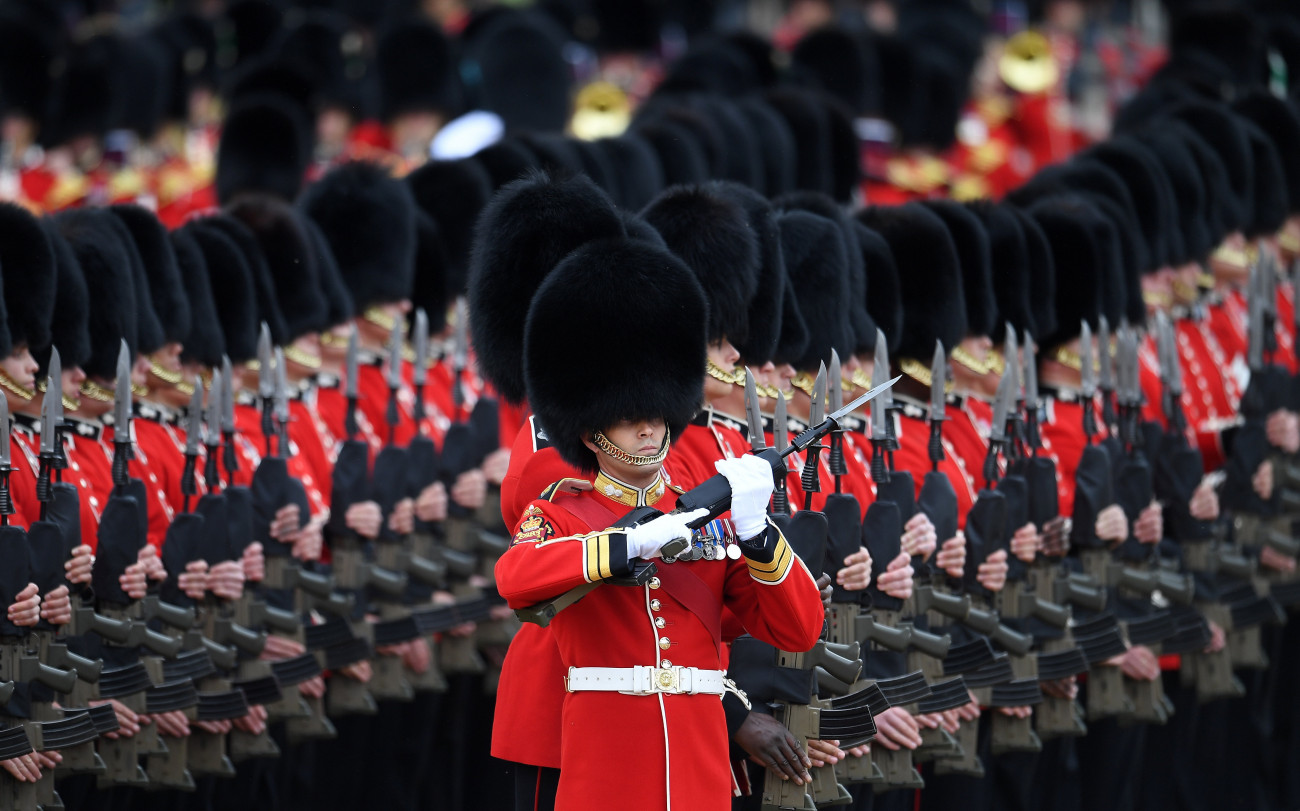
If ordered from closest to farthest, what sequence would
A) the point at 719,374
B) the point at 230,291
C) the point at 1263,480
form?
1. the point at 719,374
2. the point at 230,291
3. the point at 1263,480

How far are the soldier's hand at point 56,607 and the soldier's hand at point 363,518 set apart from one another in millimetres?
1400

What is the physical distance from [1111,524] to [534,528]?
2637mm

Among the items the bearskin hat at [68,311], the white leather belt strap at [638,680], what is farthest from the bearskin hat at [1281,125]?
the white leather belt strap at [638,680]

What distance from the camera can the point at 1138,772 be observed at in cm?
649

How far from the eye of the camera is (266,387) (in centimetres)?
605

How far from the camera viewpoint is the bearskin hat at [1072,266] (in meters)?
6.71

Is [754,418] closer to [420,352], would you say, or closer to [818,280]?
[818,280]

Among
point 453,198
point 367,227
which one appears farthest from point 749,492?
point 453,198

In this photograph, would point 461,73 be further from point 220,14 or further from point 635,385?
point 635,385

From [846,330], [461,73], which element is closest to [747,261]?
[846,330]

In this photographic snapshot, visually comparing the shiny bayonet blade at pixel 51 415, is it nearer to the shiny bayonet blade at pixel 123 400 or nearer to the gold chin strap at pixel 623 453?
the shiny bayonet blade at pixel 123 400

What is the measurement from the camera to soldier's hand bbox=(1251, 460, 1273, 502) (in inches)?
271

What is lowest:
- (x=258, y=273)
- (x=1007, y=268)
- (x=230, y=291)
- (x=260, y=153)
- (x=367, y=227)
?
(x=230, y=291)

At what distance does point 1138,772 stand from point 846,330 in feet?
6.56
